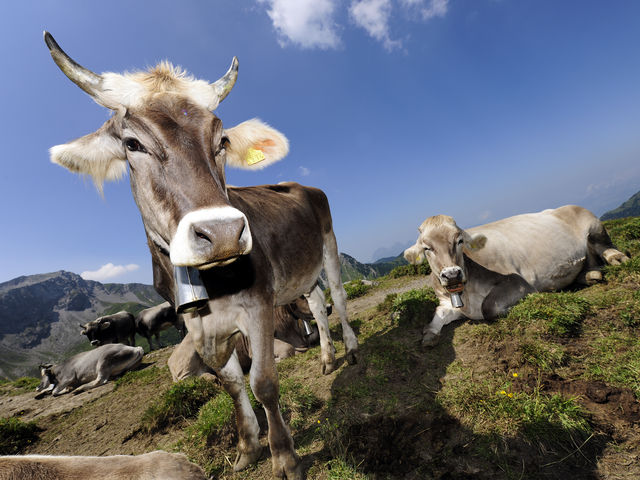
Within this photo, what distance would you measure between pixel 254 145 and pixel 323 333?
3.12 meters

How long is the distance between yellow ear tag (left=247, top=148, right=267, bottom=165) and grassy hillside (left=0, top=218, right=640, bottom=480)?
308cm

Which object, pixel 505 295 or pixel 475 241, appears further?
pixel 475 241

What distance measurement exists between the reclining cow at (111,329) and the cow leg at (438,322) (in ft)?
56.9

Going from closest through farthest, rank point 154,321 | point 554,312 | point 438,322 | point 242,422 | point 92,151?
1. point 92,151
2. point 242,422
3. point 554,312
4. point 438,322
5. point 154,321

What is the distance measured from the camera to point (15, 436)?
5.25 m

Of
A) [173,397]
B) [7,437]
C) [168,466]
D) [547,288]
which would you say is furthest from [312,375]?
[7,437]

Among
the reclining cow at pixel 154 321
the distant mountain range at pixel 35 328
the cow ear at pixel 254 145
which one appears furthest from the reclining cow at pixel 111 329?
the distant mountain range at pixel 35 328

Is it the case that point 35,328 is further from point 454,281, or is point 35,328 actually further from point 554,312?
point 554,312

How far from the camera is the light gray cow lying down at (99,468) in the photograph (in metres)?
1.20

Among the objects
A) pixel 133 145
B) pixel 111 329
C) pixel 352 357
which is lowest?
pixel 352 357

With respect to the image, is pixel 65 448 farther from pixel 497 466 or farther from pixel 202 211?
pixel 497 466

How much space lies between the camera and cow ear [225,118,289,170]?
3432 millimetres

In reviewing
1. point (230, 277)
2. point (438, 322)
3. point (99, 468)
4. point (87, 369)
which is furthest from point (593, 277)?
point (87, 369)

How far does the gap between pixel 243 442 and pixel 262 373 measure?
105 cm
